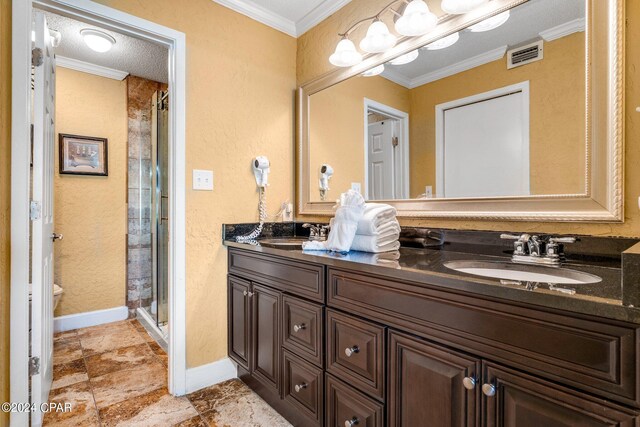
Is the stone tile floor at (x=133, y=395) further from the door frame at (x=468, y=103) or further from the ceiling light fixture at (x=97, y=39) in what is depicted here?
the ceiling light fixture at (x=97, y=39)

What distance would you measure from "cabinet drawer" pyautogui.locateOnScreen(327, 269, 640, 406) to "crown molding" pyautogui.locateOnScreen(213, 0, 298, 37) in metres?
1.95

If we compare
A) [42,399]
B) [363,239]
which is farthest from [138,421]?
[363,239]

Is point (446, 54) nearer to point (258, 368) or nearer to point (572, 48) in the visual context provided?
point (572, 48)

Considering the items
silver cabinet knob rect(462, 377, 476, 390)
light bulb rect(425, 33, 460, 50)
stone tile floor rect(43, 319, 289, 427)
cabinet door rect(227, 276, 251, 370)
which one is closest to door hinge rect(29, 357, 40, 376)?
stone tile floor rect(43, 319, 289, 427)

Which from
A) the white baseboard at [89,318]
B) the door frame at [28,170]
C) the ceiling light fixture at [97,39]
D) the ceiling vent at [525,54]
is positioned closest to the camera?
the ceiling vent at [525,54]

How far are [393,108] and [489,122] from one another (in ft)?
1.77

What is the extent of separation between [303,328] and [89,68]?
10.0 ft

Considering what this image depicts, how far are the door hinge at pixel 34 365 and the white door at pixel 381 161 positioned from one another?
1.82 m

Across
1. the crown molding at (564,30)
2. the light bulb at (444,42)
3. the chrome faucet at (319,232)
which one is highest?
the light bulb at (444,42)

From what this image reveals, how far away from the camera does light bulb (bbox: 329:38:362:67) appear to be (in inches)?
73.5

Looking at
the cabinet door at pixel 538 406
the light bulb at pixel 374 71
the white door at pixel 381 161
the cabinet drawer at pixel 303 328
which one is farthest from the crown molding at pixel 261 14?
the cabinet door at pixel 538 406

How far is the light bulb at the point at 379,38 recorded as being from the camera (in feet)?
5.59

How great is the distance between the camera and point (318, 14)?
218cm

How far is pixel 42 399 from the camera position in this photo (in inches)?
60.7
